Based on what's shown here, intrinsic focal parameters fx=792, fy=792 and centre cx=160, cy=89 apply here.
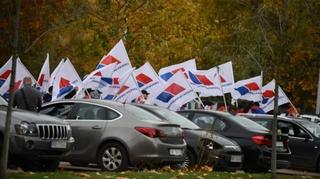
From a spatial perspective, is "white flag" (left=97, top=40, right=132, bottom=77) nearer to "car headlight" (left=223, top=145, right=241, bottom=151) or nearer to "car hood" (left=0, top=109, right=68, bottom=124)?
"car headlight" (left=223, top=145, right=241, bottom=151)

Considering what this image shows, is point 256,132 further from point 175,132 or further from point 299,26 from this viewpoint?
point 299,26

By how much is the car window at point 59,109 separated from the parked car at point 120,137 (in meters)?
0.20

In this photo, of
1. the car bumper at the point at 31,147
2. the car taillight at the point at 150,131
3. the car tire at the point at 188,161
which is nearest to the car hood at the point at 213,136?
the car tire at the point at 188,161

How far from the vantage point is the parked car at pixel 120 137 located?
1553 centimetres

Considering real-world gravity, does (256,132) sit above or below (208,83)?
below

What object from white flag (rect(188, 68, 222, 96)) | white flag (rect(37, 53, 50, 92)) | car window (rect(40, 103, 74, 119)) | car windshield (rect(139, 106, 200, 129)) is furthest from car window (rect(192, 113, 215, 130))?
white flag (rect(188, 68, 222, 96))

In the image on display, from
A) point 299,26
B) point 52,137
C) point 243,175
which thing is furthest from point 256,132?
point 52,137

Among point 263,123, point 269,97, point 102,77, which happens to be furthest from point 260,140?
point 269,97

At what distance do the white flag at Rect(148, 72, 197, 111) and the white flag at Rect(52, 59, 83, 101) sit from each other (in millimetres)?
2321

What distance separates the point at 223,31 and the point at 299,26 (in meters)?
2.44

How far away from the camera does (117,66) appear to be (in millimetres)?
23656

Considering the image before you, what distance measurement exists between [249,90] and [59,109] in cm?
1224

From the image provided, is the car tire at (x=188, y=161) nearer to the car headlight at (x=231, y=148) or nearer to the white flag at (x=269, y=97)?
the car headlight at (x=231, y=148)

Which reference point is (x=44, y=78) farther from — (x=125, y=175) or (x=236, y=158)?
(x=125, y=175)
